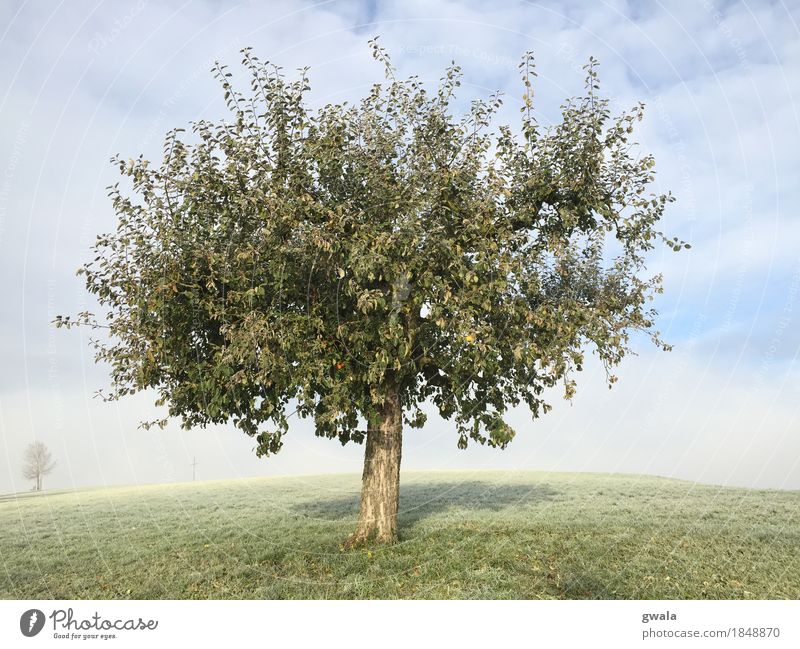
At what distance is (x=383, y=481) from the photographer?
1830 centimetres

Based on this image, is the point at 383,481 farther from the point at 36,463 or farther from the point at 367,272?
the point at 36,463

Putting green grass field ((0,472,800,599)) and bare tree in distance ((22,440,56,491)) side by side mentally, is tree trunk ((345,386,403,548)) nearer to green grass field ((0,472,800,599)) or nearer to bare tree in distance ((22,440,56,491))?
green grass field ((0,472,800,599))

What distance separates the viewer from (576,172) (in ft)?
58.5

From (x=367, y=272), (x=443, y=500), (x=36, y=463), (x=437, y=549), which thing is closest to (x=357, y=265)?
(x=367, y=272)

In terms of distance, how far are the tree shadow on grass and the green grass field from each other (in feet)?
0.45

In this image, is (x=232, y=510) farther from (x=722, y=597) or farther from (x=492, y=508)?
(x=722, y=597)

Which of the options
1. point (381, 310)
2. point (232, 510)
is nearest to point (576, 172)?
point (381, 310)

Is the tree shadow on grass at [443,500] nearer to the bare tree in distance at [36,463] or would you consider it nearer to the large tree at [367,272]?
the large tree at [367,272]

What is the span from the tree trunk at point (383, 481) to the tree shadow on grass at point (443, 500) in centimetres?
352

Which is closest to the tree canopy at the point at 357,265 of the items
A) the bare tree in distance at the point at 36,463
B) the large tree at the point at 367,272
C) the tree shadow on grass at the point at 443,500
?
the large tree at the point at 367,272

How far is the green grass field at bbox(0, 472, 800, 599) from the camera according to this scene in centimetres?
1541

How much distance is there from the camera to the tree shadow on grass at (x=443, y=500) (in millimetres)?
25844

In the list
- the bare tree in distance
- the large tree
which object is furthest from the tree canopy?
the bare tree in distance

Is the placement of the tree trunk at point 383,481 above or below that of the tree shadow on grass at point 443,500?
above
